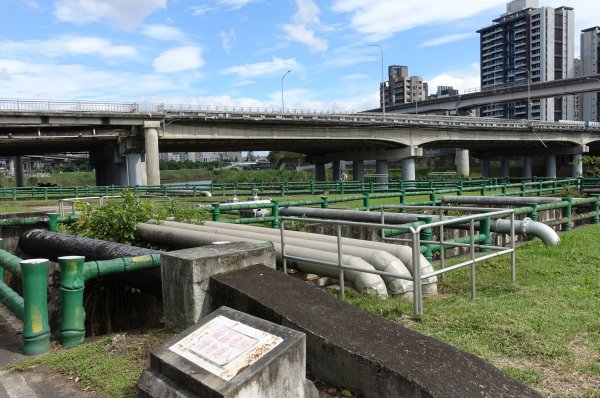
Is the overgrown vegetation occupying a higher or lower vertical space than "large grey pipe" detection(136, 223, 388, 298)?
higher

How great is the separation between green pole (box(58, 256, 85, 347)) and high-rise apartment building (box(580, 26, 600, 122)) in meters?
172

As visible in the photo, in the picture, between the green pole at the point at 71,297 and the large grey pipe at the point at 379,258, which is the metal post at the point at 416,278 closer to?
the large grey pipe at the point at 379,258

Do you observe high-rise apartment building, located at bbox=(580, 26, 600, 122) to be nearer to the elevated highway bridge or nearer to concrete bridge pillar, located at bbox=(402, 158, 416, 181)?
the elevated highway bridge

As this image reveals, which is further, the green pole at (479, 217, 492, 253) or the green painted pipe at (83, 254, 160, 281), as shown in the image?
the green pole at (479, 217, 492, 253)

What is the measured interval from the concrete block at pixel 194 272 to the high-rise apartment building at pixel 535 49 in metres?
158

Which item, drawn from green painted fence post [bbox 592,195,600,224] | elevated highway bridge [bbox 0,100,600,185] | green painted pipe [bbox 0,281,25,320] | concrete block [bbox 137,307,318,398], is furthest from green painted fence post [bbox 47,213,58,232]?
elevated highway bridge [bbox 0,100,600,185]

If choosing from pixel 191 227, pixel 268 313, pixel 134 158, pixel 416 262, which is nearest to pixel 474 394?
pixel 268 313

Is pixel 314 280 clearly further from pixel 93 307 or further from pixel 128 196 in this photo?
pixel 128 196

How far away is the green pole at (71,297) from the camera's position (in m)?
4.85

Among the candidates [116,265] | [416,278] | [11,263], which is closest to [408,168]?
[416,278]

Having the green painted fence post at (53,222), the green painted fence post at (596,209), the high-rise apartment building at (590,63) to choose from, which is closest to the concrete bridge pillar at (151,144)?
the green painted fence post at (53,222)

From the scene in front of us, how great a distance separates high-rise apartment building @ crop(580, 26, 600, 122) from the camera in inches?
6097

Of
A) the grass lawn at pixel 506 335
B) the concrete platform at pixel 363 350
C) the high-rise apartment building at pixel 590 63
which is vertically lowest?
the grass lawn at pixel 506 335

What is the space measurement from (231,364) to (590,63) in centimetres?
18963
